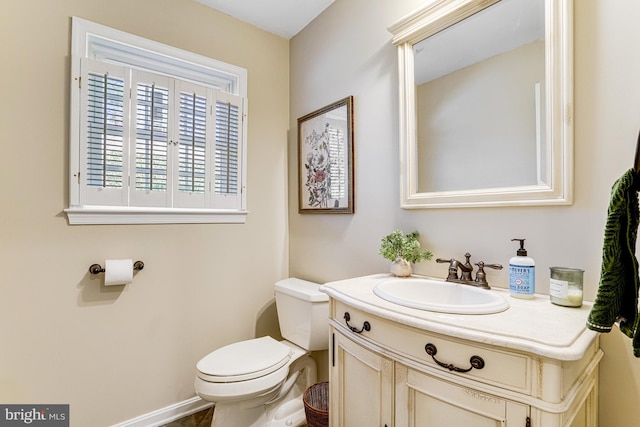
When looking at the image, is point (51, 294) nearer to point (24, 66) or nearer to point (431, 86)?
point (24, 66)

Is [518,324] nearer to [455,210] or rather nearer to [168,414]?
[455,210]

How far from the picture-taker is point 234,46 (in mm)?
2053

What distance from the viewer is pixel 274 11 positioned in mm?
1995

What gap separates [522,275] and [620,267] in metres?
0.37

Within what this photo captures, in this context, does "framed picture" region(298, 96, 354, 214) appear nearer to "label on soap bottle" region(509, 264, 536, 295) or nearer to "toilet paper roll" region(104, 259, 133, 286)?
"label on soap bottle" region(509, 264, 536, 295)

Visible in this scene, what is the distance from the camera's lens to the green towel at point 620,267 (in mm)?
650


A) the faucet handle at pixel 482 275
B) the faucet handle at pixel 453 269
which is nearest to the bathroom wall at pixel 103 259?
the faucet handle at pixel 453 269

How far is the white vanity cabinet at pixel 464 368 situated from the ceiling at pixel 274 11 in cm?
181

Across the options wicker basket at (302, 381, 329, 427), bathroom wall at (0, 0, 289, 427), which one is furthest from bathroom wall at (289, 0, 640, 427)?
wicker basket at (302, 381, 329, 427)

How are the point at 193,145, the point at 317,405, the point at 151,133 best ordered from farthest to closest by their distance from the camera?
the point at 193,145
the point at 151,133
the point at 317,405

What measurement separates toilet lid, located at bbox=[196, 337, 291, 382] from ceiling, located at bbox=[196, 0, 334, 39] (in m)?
2.06

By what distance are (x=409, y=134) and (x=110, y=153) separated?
153cm

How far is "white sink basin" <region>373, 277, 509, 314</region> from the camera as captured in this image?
3.06 feet

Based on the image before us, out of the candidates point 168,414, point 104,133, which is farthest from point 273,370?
point 104,133
